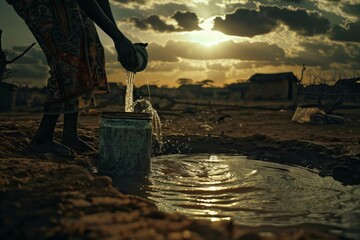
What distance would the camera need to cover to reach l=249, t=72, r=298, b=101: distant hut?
36.8 m

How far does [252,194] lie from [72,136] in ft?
7.57

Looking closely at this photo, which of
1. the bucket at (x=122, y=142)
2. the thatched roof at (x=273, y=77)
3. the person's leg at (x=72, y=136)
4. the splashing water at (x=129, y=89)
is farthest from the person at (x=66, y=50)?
the thatched roof at (x=273, y=77)

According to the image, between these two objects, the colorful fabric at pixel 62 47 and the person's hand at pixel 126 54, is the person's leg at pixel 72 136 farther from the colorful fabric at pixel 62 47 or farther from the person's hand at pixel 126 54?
the person's hand at pixel 126 54

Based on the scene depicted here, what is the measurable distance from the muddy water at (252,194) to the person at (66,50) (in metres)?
1.07

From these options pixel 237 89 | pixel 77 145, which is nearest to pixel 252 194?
pixel 77 145

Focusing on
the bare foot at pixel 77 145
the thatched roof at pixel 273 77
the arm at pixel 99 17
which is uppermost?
the thatched roof at pixel 273 77

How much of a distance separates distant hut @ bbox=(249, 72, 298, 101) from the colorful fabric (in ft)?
110

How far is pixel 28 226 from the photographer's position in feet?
5.82

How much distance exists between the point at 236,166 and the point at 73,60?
2.35 meters

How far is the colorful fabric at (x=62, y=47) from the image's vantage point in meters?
3.81

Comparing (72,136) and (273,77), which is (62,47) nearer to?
(72,136)

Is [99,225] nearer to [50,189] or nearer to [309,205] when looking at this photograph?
[50,189]

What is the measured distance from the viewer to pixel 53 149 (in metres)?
3.94

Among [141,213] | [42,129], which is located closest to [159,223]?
[141,213]
